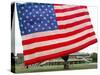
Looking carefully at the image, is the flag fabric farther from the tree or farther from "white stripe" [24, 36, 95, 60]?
the tree

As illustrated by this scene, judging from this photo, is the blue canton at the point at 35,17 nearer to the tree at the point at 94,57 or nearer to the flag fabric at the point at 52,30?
the flag fabric at the point at 52,30

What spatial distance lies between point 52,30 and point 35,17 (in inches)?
10.5

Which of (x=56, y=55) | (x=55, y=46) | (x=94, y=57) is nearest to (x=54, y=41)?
(x=55, y=46)

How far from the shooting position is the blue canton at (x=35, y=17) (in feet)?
11.7

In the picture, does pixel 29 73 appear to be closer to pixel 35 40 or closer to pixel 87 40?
pixel 35 40

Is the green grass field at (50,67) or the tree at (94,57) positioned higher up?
the tree at (94,57)

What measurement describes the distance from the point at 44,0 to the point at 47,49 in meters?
0.60

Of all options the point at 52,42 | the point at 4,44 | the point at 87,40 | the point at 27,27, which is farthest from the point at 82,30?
the point at 4,44

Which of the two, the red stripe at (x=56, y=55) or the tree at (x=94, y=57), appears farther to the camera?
the tree at (x=94, y=57)

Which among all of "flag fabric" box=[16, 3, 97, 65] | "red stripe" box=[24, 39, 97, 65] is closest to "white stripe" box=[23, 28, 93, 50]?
"flag fabric" box=[16, 3, 97, 65]

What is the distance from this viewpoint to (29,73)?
11.8 feet

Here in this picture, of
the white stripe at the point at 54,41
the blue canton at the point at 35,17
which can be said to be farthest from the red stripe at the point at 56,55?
the blue canton at the point at 35,17

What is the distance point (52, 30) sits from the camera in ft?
12.2

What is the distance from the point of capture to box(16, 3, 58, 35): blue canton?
11.7ft
